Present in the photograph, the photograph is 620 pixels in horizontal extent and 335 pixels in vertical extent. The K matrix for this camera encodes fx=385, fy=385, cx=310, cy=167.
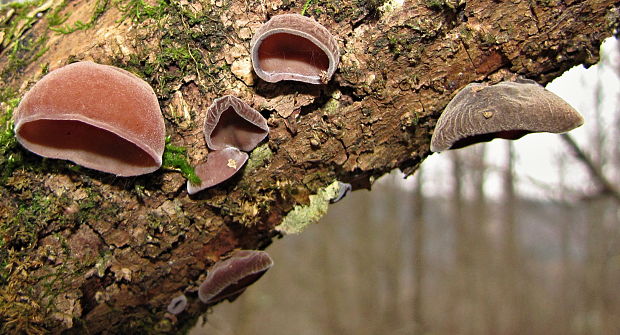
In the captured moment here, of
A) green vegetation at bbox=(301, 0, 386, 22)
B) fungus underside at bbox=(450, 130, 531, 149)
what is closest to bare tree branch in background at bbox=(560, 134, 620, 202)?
fungus underside at bbox=(450, 130, 531, 149)

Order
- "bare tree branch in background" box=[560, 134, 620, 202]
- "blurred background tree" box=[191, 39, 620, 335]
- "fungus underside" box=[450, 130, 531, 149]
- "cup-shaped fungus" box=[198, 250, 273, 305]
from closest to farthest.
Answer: "fungus underside" box=[450, 130, 531, 149] → "cup-shaped fungus" box=[198, 250, 273, 305] → "bare tree branch in background" box=[560, 134, 620, 202] → "blurred background tree" box=[191, 39, 620, 335]

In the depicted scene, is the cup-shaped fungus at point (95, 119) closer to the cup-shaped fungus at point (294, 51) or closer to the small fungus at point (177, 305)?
the cup-shaped fungus at point (294, 51)

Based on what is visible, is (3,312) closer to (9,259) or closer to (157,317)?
(9,259)

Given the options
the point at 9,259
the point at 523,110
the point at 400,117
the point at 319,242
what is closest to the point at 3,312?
the point at 9,259

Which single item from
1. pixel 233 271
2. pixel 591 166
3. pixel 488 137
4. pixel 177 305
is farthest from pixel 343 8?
pixel 591 166

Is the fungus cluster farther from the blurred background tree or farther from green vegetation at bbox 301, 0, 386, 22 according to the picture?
the blurred background tree

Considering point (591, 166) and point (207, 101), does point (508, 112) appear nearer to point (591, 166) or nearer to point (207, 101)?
point (207, 101)
